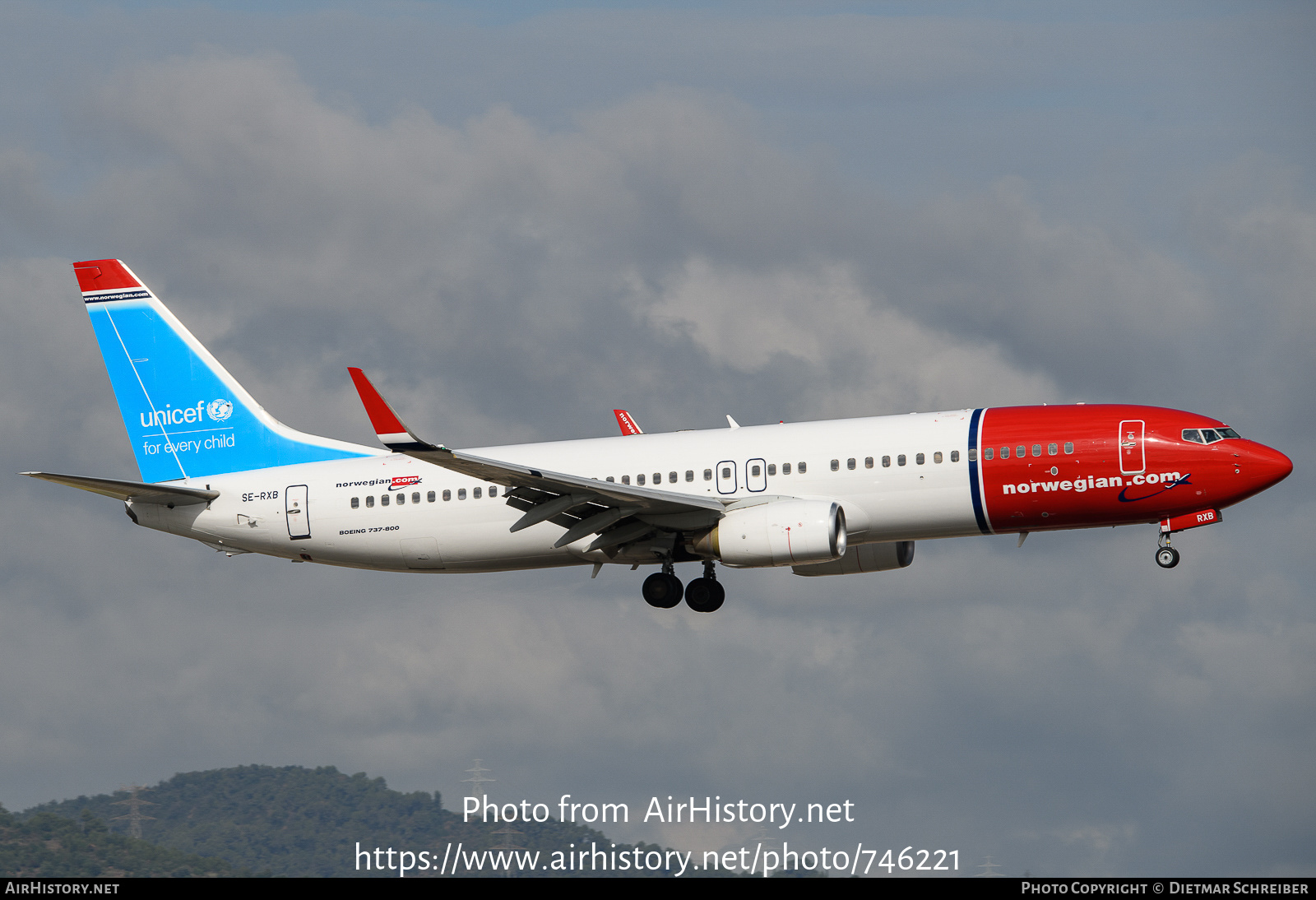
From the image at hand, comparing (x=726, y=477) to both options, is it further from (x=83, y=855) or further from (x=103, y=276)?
(x=83, y=855)

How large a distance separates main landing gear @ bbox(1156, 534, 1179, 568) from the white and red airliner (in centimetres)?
5

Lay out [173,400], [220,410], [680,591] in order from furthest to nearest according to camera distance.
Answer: [173,400], [220,410], [680,591]

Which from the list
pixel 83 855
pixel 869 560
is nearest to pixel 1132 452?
pixel 869 560

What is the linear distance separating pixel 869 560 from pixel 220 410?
21432 millimetres

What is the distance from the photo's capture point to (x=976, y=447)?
134 ft

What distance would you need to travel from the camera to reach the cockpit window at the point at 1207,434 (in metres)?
40.8

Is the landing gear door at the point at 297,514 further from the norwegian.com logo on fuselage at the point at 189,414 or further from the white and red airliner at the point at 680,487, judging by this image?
the norwegian.com logo on fuselage at the point at 189,414

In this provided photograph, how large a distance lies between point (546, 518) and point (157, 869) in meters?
147

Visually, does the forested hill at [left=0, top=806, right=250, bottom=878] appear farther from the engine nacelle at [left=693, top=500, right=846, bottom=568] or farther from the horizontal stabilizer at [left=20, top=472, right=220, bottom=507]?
the engine nacelle at [left=693, top=500, right=846, bottom=568]

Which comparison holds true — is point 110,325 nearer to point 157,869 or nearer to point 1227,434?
point 1227,434

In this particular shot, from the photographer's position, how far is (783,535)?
40156 millimetres

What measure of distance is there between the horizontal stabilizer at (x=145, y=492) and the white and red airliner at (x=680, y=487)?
7 cm

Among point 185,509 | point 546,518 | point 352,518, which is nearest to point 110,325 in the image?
point 185,509
